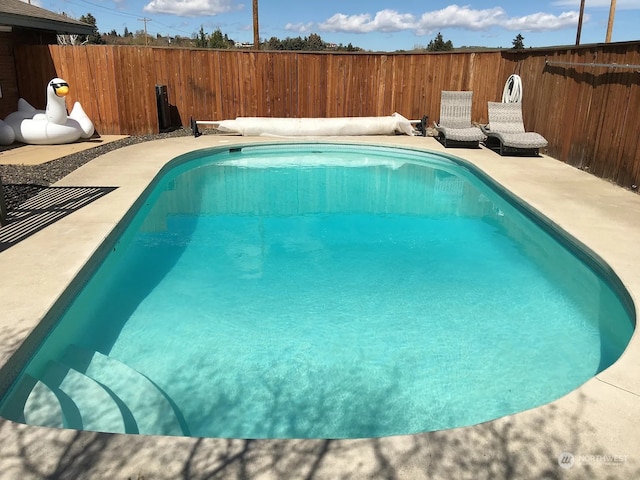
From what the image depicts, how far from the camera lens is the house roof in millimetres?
9652

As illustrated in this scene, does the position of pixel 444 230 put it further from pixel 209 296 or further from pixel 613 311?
pixel 209 296

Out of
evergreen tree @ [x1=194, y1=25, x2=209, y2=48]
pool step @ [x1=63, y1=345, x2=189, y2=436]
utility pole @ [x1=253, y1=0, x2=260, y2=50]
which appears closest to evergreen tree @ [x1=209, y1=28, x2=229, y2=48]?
evergreen tree @ [x1=194, y1=25, x2=209, y2=48]

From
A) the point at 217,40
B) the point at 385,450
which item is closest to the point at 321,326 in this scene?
the point at 385,450

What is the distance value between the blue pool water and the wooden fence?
382 centimetres

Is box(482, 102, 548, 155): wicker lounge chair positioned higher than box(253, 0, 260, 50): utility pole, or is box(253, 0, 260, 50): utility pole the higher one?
box(253, 0, 260, 50): utility pole

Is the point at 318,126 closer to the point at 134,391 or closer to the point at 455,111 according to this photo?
the point at 455,111

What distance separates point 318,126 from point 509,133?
4.09 meters

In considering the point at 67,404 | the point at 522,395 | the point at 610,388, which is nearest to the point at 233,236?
the point at 67,404

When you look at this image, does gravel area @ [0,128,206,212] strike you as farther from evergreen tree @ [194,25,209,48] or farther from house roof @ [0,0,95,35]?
evergreen tree @ [194,25,209,48]

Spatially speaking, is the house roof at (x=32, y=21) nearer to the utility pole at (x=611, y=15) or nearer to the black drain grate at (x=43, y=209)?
the black drain grate at (x=43, y=209)

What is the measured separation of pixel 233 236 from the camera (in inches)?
230

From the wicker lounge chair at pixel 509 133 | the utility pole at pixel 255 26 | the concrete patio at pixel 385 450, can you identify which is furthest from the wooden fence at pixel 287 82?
the concrete patio at pixel 385 450

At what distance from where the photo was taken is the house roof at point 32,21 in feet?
31.7

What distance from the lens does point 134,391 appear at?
9.85ft
